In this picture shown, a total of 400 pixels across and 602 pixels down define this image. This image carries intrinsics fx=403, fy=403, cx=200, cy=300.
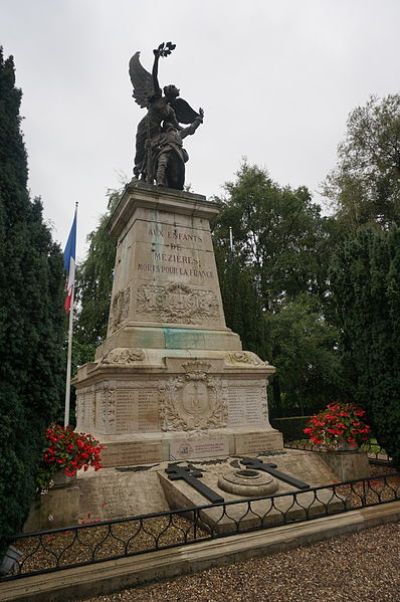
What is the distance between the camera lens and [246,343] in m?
16.1

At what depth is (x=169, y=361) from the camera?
23.7 ft

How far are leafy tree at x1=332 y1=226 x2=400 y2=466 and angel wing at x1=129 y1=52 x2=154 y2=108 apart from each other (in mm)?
7057

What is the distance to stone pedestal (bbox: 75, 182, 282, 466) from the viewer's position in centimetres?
678

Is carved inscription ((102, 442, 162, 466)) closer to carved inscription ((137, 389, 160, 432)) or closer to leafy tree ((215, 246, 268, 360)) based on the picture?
carved inscription ((137, 389, 160, 432))

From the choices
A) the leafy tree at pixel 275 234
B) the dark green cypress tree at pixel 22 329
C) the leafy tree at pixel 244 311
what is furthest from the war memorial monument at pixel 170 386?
the leafy tree at pixel 275 234

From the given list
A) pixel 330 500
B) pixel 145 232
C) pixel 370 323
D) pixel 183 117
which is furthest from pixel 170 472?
pixel 183 117

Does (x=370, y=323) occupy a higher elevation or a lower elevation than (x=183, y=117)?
lower

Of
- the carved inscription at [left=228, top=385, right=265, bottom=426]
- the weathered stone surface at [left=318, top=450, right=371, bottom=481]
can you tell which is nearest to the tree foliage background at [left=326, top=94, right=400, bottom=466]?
the weathered stone surface at [left=318, top=450, right=371, bottom=481]

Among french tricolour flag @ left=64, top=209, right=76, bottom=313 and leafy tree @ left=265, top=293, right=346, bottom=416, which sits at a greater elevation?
french tricolour flag @ left=64, top=209, right=76, bottom=313

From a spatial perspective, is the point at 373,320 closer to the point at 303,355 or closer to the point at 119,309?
the point at 119,309

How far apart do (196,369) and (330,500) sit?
3215mm

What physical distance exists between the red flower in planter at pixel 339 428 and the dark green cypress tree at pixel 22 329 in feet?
15.4

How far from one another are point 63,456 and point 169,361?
2942 mm

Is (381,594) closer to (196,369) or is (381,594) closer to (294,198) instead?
(196,369)
